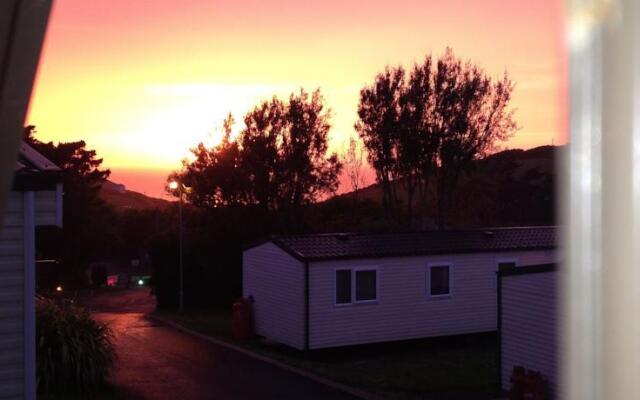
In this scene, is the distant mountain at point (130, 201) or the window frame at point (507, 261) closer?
the window frame at point (507, 261)

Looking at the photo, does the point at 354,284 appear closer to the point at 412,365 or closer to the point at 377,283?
the point at 377,283

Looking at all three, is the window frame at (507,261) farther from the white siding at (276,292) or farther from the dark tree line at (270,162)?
the dark tree line at (270,162)

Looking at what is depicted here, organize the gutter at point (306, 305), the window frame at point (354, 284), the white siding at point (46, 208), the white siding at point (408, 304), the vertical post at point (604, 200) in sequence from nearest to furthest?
the vertical post at point (604, 200) < the white siding at point (46, 208) < the gutter at point (306, 305) < the white siding at point (408, 304) < the window frame at point (354, 284)

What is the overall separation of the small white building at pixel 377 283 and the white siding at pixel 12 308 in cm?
836

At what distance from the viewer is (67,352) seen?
9469 mm

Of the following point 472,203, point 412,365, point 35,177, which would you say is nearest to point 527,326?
point 412,365

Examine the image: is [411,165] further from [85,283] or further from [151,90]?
[151,90]

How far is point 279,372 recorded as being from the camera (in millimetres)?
12438

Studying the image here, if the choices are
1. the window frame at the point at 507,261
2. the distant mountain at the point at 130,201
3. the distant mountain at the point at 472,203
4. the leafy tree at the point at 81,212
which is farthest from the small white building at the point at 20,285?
the distant mountain at the point at 130,201

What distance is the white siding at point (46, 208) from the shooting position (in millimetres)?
5812

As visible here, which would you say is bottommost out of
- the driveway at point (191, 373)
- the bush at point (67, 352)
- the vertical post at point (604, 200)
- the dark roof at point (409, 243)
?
the driveway at point (191, 373)

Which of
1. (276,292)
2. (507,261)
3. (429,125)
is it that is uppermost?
(429,125)

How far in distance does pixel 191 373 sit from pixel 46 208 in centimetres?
705

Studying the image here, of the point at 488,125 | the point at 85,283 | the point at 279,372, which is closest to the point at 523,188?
the point at 488,125
